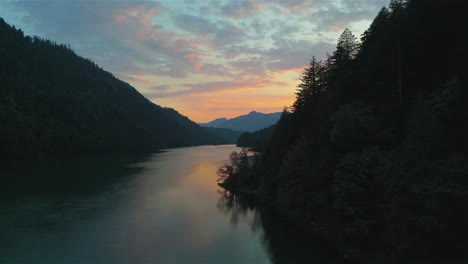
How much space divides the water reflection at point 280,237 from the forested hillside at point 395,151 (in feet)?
4.35

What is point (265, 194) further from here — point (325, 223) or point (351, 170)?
point (351, 170)

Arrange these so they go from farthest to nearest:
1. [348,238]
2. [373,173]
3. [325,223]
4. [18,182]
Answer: [18,182], [325,223], [348,238], [373,173]

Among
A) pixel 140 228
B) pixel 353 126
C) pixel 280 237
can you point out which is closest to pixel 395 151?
pixel 353 126

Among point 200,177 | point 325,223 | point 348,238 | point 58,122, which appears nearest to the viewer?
point 348,238

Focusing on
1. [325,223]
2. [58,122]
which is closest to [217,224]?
[325,223]

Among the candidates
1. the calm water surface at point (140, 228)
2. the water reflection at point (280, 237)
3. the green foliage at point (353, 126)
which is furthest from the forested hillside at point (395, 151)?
the calm water surface at point (140, 228)

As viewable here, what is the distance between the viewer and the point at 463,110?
2303cm

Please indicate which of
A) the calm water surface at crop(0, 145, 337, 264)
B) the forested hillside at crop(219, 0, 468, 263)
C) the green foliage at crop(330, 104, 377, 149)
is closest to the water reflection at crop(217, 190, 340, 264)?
the calm water surface at crop(0, 145, 337, 264)

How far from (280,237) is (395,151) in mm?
15618

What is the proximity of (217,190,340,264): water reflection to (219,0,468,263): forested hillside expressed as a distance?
133cm

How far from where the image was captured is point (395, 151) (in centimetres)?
2709

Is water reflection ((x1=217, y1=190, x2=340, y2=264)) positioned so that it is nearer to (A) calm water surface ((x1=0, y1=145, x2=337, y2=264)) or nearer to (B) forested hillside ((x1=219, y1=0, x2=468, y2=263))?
(A) calm water surface ((x1=0, y1=145, x2=337, y2=264))

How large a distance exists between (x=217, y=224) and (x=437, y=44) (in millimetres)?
30419

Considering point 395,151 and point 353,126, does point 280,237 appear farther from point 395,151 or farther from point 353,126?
point 395,151
